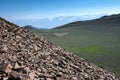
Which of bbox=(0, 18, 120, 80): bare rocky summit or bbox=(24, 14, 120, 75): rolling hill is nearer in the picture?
bbox=(0, 18, 120, 80): bare rocky summit

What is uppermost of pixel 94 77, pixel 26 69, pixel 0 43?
pixel 0 43

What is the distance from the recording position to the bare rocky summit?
14771 mm

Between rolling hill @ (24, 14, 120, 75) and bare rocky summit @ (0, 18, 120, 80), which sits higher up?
bare rocky summit @ (0, 18, 120, 80)

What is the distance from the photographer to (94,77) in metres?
19.9

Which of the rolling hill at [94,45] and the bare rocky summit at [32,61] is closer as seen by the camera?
the bare rocky summit at [32,61]

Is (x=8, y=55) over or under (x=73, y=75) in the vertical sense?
over

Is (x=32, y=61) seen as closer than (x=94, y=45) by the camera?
Yes

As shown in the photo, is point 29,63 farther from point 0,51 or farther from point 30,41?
→ point 30,41

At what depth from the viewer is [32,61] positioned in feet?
57.9

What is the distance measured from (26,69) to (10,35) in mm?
A: 6320

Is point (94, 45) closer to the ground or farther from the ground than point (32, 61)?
closer to the ground

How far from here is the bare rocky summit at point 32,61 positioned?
14771 millimetres

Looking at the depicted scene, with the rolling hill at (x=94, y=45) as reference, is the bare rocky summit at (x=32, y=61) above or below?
above

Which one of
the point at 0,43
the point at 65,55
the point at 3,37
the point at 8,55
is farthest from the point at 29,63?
the point at 65,55
